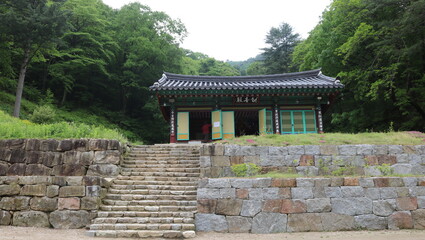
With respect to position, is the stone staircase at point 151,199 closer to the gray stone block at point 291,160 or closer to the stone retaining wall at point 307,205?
the stone retaining wall at point 307,205

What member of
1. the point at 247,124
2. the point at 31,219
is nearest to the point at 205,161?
the point at 31,219

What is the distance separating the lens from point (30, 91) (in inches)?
821

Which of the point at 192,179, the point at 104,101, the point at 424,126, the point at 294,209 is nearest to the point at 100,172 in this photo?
the point at 192,179

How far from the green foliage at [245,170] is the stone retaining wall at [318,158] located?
35 centimetres

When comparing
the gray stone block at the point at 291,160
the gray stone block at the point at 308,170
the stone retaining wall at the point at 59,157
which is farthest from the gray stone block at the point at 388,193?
the stone retaining wall at the point at 59,157

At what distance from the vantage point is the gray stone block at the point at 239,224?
6289mm

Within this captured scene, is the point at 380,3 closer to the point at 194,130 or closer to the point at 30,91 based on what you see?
the point at 194,130

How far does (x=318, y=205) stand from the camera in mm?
6480

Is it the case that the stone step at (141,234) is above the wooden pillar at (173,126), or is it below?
below

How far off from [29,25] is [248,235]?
18521 millimetres

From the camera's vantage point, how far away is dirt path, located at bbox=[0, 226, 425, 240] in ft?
18.7

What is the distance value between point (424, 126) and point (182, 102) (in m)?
13.5

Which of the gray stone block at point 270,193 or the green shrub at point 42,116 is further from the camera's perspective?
the green shrub at point 42,116

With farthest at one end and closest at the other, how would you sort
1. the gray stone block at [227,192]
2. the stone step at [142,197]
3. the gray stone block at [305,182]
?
the stone step at [142,197], the gray stone block at [305,182], the gray stone block at [227,192]
